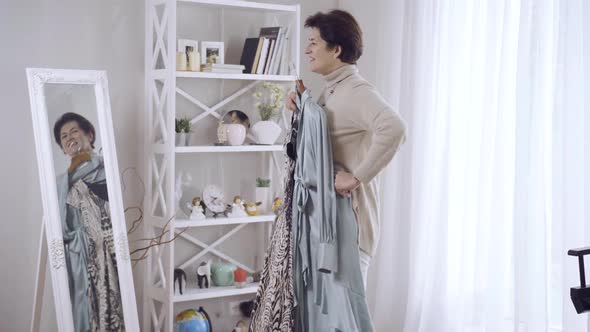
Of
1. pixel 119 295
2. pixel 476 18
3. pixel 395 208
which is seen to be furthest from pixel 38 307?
pixel 476 18

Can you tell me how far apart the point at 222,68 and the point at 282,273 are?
123cm

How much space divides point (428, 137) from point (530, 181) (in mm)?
718

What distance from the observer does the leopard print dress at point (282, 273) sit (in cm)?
256

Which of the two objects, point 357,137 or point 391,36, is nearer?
point 357,137

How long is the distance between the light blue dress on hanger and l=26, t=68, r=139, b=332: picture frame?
2.75 ft

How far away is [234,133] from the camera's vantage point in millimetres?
3475

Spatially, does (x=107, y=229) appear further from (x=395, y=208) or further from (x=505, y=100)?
(x=505, y=100)

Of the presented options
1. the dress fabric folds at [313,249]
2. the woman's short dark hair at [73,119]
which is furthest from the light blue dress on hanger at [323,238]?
the woman's short dark hair at [73,119]

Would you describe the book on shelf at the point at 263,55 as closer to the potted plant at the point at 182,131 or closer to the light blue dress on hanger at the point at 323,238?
the potted plant at the point at 182,131

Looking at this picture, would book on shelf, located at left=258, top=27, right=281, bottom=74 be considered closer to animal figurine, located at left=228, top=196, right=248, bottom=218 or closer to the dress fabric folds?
animal figurine, located at left=228, top=196, right=248, bottom=218

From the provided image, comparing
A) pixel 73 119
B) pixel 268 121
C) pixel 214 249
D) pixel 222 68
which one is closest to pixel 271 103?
pixel 268 121

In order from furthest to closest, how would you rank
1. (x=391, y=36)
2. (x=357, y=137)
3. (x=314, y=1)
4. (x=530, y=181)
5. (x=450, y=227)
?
(x=314, y=1) → (x=391, y=36) → (x=450, y=227) → (x=530, y=181) → (x=357, y=137)

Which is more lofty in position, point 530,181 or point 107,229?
point 530,181

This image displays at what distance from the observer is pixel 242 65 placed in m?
3.53
